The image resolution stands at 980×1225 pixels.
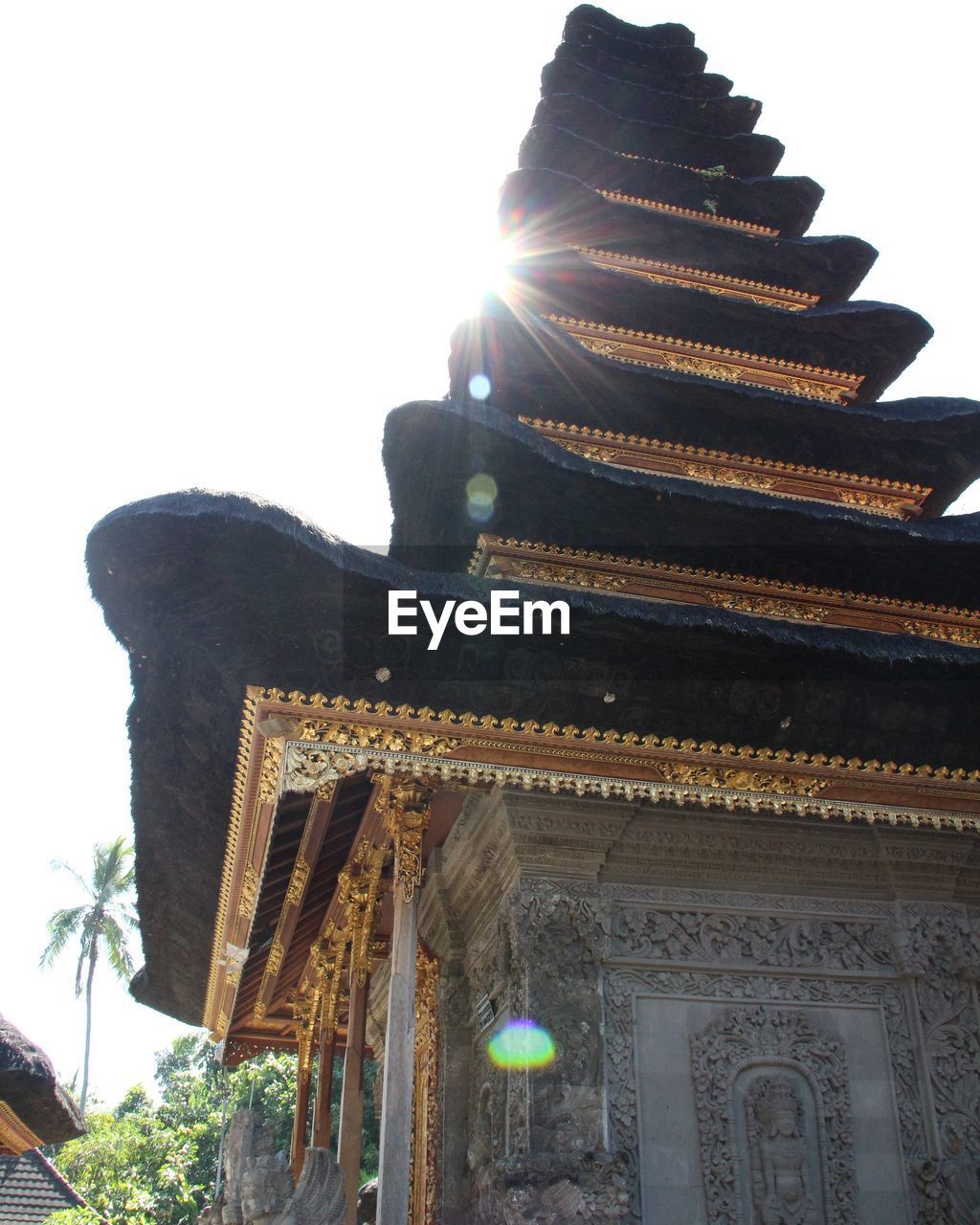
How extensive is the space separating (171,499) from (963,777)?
18.0 ft

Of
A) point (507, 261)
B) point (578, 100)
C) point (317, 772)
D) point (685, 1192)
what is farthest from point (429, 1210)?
point (578, 100)

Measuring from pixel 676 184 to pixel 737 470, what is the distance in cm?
562

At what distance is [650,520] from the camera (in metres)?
8.52

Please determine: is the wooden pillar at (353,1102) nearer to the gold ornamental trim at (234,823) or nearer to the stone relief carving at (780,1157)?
the gold ornamental trim at (234,823)

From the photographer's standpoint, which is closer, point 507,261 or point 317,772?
point 317,772

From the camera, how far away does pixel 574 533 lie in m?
8.58

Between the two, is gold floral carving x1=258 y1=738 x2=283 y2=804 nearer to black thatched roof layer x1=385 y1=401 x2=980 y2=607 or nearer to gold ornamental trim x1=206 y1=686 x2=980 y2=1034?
gold ornamental trim x1=206 y1=686 x2=980 y2=1034

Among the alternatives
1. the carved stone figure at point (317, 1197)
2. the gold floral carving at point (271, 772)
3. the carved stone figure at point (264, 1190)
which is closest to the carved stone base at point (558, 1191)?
the carved stone figure at point (317, 1197)

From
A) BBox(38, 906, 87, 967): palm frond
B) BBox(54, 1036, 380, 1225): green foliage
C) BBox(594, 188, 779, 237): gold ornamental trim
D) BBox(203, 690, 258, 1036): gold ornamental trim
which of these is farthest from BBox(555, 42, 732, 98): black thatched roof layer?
BBox(38, 906, 87, 967): palm frond

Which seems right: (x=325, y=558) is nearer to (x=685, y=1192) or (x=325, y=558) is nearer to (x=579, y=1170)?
(x=579, y=1170)

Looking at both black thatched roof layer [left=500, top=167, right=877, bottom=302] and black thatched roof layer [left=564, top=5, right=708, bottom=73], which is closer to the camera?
black thatched roof layer [left=500, top=167, right=877, bottom=302]

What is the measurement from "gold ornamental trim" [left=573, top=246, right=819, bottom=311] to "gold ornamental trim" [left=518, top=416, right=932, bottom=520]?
283 centimetres

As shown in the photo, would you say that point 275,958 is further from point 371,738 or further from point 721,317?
point 721,317

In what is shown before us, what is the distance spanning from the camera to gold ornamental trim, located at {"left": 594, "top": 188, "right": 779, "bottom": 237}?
13280 mm
